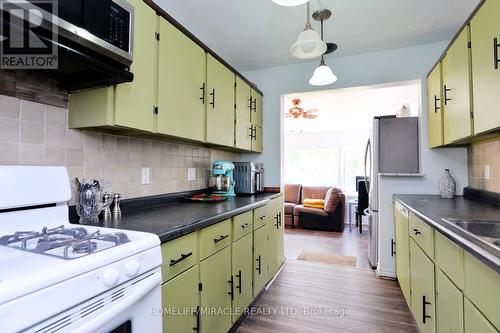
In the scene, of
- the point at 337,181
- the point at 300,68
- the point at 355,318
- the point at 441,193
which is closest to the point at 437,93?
the point at 441,193

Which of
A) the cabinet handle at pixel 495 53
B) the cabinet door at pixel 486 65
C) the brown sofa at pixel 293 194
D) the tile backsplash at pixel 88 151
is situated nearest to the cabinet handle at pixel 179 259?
the tile backsplash at pixel 88 151

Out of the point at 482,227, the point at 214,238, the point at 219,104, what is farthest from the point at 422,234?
the point at 219,104

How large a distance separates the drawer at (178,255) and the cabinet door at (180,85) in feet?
2.29

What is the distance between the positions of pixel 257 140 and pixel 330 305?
1.86 meters

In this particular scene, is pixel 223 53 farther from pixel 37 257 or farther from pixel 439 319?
pixel 439 319

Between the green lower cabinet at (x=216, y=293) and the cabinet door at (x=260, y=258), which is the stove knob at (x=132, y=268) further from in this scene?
the cabinet door at (x=260, y=258)

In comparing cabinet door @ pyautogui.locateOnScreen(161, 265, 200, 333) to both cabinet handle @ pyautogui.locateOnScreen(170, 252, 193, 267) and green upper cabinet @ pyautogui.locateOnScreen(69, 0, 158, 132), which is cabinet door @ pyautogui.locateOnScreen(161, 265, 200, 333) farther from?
green upper cabinet @ pyautogui.locateOnScreen(69, 0, 158, 132)

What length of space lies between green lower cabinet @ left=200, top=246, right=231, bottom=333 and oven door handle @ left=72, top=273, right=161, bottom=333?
1.65 feet

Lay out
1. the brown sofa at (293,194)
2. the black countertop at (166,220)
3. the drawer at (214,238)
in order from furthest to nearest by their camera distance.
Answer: the brown sofa at (293,194) → the drawer at (214,238) → the black countertop at (166,220)

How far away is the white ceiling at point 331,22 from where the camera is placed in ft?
6.71

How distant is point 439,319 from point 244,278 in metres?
1.19

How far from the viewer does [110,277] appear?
0.77 meters

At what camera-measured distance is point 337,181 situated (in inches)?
250

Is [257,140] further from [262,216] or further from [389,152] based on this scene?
[389,152]
